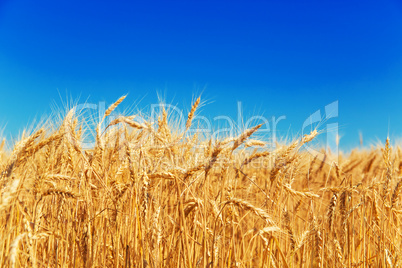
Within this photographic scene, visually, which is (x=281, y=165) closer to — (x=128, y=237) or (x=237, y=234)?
(x=237, y=234)

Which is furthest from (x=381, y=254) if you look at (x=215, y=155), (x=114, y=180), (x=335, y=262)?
(x=114, y=180)

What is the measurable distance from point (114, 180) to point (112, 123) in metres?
0.49

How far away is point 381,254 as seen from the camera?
2.22 metres

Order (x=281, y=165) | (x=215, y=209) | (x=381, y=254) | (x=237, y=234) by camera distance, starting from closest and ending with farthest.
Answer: (x=215, y=209) → (x=381, y=254) → (x=281, y=165) → (x=237, y=234)

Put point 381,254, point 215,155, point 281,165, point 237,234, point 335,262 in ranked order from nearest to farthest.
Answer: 1. point 215,155
2. point 335,262
3. point 381,254
4. point 281,165
5. point 237,234

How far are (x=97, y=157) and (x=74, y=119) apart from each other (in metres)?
0.59

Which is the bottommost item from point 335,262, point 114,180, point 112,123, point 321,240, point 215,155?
point 335,262

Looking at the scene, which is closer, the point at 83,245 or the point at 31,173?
the point at 83,245

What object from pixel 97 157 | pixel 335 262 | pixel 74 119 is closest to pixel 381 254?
pixel 335 262

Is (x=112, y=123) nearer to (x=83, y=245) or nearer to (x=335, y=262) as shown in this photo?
(x=83, y=245)

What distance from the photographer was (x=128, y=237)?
6.43 feet

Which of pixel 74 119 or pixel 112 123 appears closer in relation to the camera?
pixel 112 123

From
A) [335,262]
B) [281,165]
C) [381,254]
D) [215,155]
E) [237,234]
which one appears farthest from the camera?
[237,234]

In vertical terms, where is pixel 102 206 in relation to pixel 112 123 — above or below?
below
